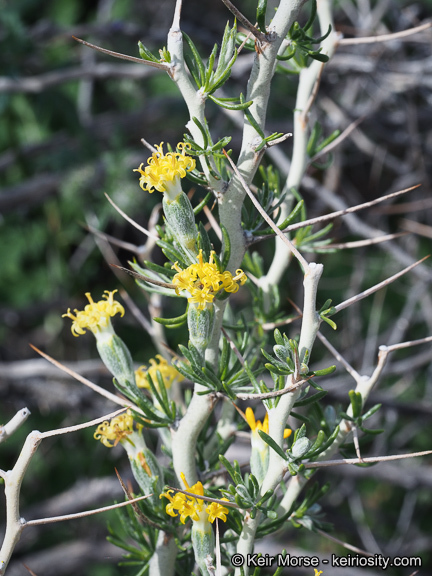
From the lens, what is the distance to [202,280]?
69 centimetres

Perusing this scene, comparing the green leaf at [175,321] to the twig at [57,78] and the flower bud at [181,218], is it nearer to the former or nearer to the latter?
the flower bud at [181,218]

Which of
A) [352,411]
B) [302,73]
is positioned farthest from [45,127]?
[352,411]

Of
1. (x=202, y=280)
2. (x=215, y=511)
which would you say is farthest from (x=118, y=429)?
(x=202, y=280)

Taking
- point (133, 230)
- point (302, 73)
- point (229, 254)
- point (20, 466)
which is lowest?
point (133, 230)

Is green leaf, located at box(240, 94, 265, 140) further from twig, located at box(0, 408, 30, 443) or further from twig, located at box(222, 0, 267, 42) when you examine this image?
twig, located at box(0, 408, 30, 443)

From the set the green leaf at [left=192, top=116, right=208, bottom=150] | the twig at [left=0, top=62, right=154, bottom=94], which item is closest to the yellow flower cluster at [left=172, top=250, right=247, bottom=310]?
the green leaf at [left=192, top=116, right=208, bottom=150]

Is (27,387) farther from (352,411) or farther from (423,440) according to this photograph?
(423,440)

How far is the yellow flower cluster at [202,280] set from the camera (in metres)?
0.69

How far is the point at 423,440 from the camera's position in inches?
115

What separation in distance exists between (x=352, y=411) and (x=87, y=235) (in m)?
2.21
